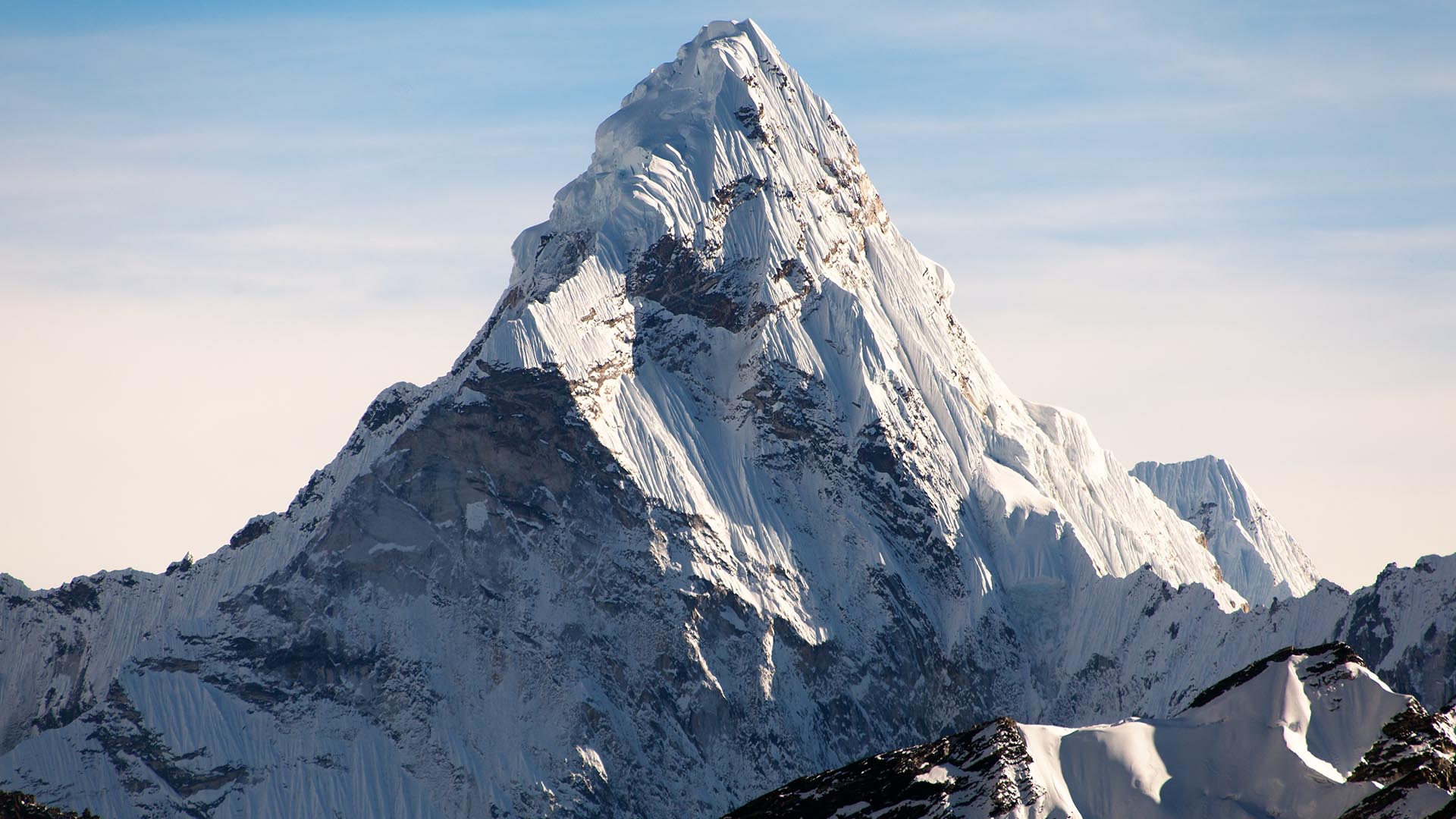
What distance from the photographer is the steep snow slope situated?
127 meters

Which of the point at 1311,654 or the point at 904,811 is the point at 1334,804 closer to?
the point at 1311,654

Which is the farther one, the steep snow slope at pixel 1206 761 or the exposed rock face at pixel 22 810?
the exposed rock face at pixel 22 810

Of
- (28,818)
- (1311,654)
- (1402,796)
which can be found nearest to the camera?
(1402,796)

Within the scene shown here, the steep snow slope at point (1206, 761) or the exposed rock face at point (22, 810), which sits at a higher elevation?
the exposed rock face at point (22, 810)

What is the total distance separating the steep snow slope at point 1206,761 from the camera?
126750 mm

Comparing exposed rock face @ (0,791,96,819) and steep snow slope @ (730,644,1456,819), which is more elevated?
exposed rock face @ (0,791,96,819)

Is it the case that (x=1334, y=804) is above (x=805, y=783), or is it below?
below

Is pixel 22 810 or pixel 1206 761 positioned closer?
pixel 1206 761

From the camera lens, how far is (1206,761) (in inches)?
5192

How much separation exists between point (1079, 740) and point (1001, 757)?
632 centimetres

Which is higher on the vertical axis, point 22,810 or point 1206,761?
point 22,810

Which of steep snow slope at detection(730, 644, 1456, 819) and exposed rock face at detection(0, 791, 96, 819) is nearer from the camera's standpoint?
steep snow slope at detection(730, 644, 1456, 819)

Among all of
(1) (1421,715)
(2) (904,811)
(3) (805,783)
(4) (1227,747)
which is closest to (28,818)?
(3) (805,783)

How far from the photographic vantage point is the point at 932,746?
135 m
